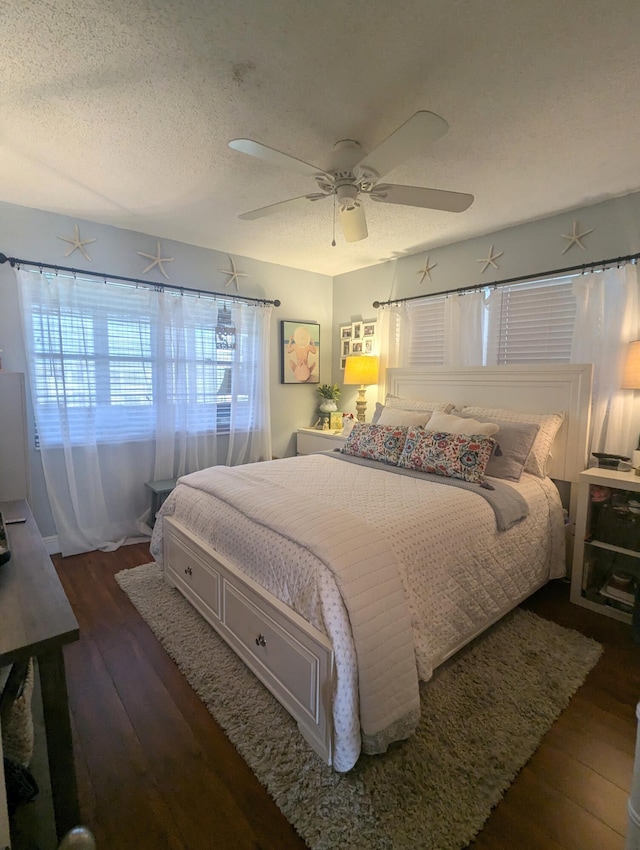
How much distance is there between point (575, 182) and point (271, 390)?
2.91 m

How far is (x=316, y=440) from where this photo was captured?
13.4 ft

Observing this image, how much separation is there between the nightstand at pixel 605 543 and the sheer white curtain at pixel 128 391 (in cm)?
270

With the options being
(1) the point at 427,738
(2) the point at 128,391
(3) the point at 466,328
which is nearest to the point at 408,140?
(3) the point at 466,328

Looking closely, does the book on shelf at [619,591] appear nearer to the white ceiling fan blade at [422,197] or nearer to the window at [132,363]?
the white ceiling fan blade at [422,197]

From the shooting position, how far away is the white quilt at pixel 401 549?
1.36 m

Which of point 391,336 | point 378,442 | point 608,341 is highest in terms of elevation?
point 391,336

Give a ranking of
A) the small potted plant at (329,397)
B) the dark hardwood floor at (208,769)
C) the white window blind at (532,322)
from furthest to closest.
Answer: the small potted plant at (329,397) < the white window blind at (532,322) < the dark hardwood floor at (208,769)

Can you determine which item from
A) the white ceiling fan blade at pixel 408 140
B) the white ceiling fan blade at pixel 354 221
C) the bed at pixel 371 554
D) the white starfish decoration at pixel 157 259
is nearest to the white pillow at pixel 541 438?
the bed at pixel 371 554

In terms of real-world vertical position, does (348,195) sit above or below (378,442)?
above

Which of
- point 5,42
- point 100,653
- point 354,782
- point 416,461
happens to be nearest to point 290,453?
point 416,461

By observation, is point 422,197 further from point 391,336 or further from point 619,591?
point 619,591

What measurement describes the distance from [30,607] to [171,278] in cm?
293

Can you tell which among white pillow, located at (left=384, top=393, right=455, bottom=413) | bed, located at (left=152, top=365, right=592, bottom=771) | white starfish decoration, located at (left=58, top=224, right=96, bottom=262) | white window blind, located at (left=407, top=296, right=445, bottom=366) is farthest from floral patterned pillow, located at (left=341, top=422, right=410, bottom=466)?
white starfish decoration, located at (left=58, top=224, right=96, bottom=262)

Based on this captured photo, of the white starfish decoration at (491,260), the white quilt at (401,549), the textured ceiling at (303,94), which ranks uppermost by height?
the textured ceiling at (303,94)
